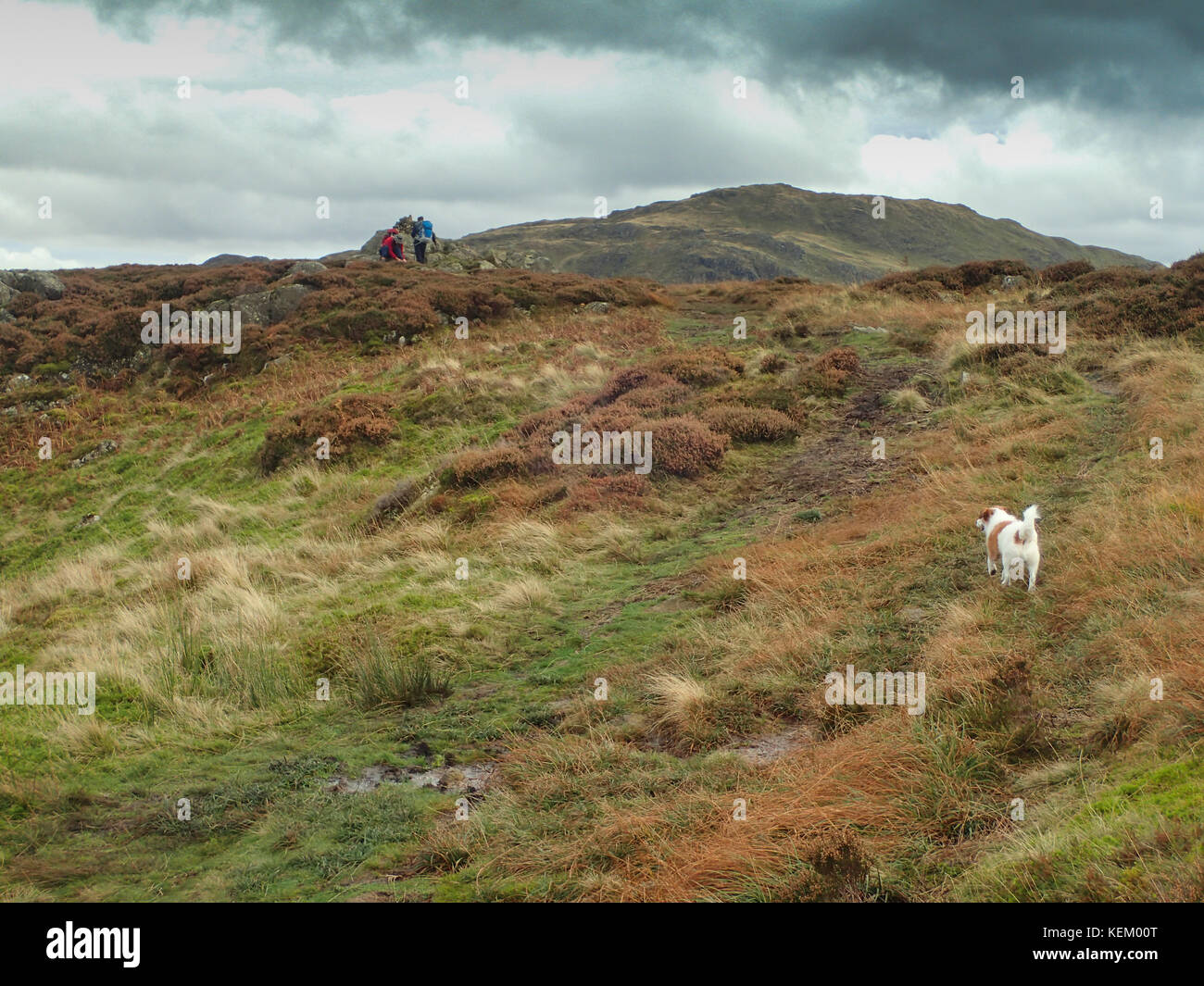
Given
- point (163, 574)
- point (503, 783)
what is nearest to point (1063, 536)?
point (503, 783)

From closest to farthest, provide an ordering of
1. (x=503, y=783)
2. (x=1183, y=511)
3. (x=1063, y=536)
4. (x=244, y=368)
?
(x=503, y=783)
(x=1183, y=511)
(x=1063, y=536)
(x=244, y=368)

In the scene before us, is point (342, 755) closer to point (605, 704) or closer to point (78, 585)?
point (605, 704)

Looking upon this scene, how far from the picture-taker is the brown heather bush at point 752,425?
578 inches

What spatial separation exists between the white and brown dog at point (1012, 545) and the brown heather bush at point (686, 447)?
240 inches

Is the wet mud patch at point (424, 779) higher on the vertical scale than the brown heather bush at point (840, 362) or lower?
lower

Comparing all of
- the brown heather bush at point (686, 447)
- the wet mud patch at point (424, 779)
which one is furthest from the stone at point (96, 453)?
the wet mud patch at point (424, 779)

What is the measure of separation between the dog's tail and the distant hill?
137 m

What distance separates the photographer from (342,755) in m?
6.70

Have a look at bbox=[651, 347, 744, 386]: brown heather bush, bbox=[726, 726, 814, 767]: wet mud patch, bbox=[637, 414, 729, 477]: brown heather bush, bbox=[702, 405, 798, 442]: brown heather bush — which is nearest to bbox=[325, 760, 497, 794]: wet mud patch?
bbox=[726, 726, 814, 767]: wet mud patch

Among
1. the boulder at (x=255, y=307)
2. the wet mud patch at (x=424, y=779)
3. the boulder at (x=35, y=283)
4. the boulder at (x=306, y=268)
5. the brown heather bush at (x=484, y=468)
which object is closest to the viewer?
the wet mud patch at (x=424, y=779)

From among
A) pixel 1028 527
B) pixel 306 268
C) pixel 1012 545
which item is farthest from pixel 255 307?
pixel 1028 527

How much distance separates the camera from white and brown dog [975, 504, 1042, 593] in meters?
6.91

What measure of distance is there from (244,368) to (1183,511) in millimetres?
25667

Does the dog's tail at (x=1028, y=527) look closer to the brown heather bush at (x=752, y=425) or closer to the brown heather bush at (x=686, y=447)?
the brown heather bush at (x=686, y=447)
